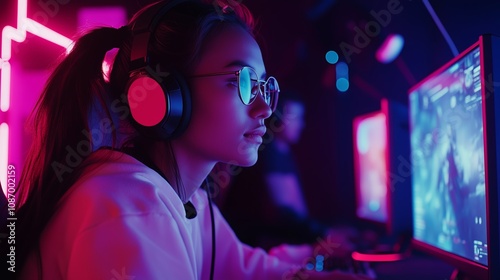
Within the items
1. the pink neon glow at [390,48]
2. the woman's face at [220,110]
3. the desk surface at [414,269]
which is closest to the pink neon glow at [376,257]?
the desk surface at [414,269]

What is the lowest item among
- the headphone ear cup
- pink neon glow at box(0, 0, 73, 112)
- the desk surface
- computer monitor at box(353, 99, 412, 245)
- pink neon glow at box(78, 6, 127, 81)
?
the desk surface

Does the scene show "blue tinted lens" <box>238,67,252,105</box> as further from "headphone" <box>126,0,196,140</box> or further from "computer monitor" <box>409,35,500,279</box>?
"computer monitor" <box>409,35,500,279</box>

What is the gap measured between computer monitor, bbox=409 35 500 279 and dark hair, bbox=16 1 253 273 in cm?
51

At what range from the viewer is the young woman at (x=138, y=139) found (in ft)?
1.91

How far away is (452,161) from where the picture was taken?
3.14 feet

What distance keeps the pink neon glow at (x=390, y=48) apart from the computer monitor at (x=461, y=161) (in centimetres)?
49

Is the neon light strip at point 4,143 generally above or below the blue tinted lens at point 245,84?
below

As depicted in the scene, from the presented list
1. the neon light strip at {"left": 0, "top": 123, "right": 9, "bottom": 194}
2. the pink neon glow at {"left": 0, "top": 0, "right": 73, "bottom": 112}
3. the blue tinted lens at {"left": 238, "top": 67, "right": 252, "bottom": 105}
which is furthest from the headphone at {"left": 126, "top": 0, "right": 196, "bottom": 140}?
the neon light strip at {"left": 0, "top": 123, "right": 9, "bottom": 194}

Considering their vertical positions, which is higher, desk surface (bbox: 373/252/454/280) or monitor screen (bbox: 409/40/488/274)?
monitor screen (bbox: 409/40/488/274)

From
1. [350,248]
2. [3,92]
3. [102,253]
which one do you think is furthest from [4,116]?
[350,248]

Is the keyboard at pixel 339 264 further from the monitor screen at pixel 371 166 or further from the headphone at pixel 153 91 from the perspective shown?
the headphone at pixel 153 91

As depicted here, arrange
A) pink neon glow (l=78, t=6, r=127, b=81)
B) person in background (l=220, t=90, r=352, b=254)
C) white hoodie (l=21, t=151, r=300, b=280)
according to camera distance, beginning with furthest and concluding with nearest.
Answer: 1. person in background (l=220, t=90, r=352, b=254)
2. pink neon glow (l=78, t=6, r=127, b=81)
3. white hoodie (l=21, t=151, r=300, b=280)

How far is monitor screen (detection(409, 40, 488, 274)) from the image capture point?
814mm

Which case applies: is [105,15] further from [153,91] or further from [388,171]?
[388,171]
